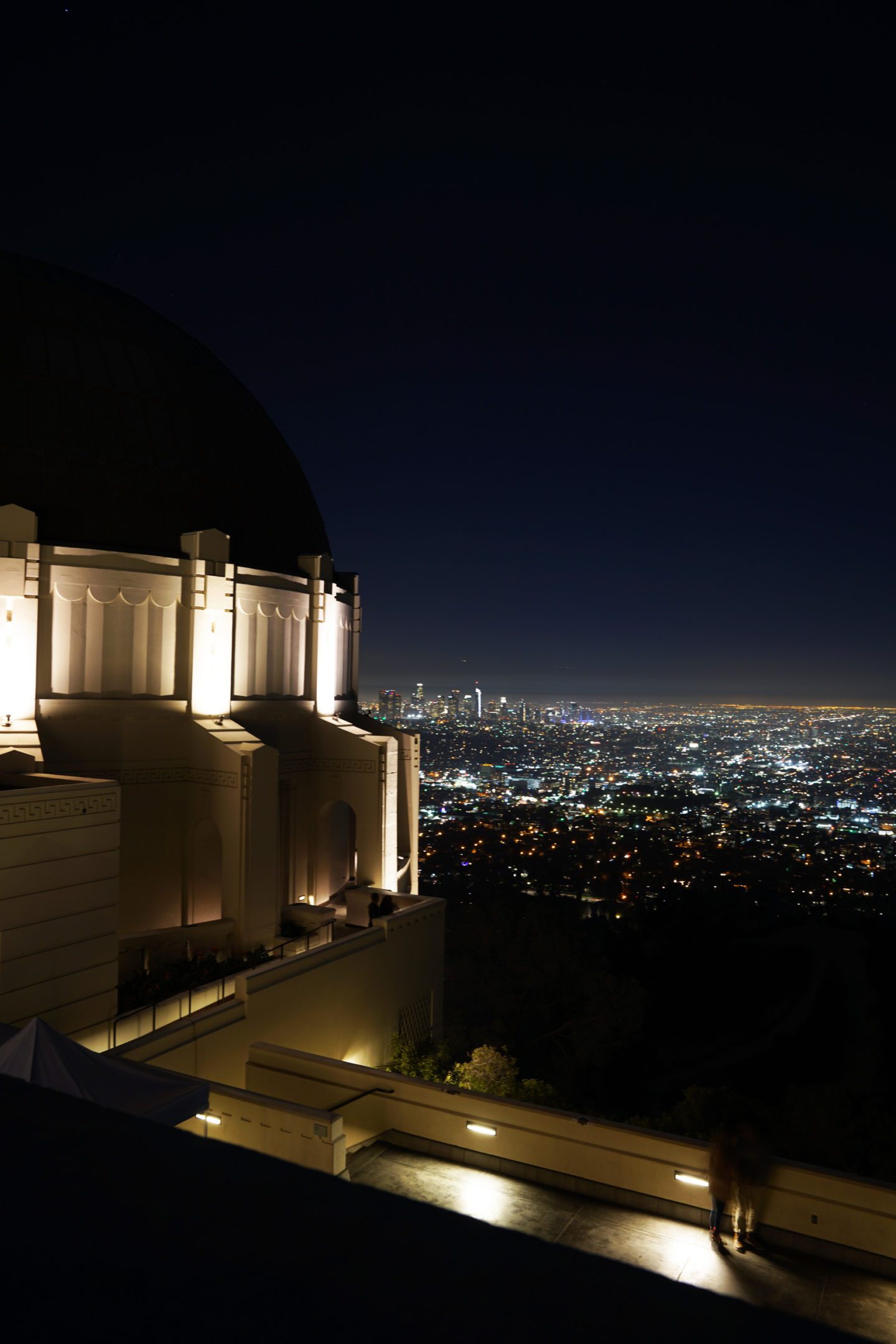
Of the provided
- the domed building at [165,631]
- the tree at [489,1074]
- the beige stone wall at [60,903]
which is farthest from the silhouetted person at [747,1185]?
the domed building at [165,631]

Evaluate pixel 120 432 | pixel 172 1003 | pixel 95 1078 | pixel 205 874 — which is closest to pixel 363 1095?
pixel 172 1003

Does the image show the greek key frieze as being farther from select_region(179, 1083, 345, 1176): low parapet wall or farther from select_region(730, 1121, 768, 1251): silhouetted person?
select_region(730, 1121, 768, 1251): silhouetted person

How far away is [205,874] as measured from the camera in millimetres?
17031

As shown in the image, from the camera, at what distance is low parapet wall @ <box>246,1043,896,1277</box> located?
8.63m

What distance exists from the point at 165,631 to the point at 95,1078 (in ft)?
32.0

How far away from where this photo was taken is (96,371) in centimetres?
1723

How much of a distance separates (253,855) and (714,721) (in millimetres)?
191816

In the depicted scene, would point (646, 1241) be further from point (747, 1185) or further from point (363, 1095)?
point (363, 1095)

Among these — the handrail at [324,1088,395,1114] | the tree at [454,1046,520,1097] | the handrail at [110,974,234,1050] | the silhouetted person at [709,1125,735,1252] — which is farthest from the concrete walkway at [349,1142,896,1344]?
the tree at [454,1046,520,1097]

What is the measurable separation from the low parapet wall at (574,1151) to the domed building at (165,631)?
4470 mm

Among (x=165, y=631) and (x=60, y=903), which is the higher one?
(x=165, y=631)

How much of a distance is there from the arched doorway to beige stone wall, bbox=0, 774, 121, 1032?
830cm

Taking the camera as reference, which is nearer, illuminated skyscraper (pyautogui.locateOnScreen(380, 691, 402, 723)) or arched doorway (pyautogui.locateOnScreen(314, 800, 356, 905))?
arched doorway (pyautogui.locateOnScreen(314, 800, 356, 905))

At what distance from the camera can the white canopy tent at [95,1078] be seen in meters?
7.95
